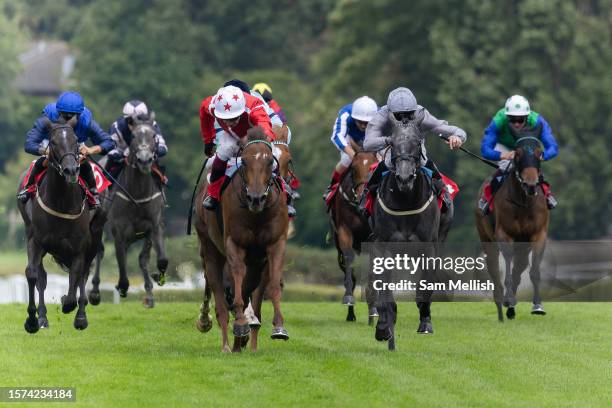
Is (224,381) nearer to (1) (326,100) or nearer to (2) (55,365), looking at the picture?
(2) (55,365)

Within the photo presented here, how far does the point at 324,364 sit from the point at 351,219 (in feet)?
19.4

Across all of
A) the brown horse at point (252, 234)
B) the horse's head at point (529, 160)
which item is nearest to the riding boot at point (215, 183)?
the brown horse at point (252, 234)

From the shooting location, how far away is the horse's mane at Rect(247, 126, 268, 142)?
15.2 metres

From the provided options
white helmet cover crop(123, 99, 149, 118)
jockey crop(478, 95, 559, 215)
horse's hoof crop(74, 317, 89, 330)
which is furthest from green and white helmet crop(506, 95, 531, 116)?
horse's hoof crop(74, 317, 89, 330)

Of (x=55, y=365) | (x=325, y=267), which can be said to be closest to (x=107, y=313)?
(x=55, y=365)

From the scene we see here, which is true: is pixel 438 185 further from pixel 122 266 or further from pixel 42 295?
pixel 122 266

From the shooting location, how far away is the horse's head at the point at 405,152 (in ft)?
50.6

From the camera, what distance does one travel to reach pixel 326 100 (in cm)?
5738

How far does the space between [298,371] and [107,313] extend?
7770 millimetres

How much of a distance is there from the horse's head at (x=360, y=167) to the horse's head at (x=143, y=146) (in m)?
3.24

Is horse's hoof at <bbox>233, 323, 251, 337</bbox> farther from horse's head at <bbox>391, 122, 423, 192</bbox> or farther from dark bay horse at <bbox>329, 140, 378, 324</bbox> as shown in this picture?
dark bay horse at <bbox>329, 140, 378, 324</bbox>

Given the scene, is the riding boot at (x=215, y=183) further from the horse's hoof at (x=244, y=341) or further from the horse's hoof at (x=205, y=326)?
the horse's hoof at (x=205, y=326)

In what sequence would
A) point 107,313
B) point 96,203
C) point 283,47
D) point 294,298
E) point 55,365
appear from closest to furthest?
point 55,365
point 96,203
point 107,313
point 294,298
point 283,47

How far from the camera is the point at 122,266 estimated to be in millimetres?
22344
